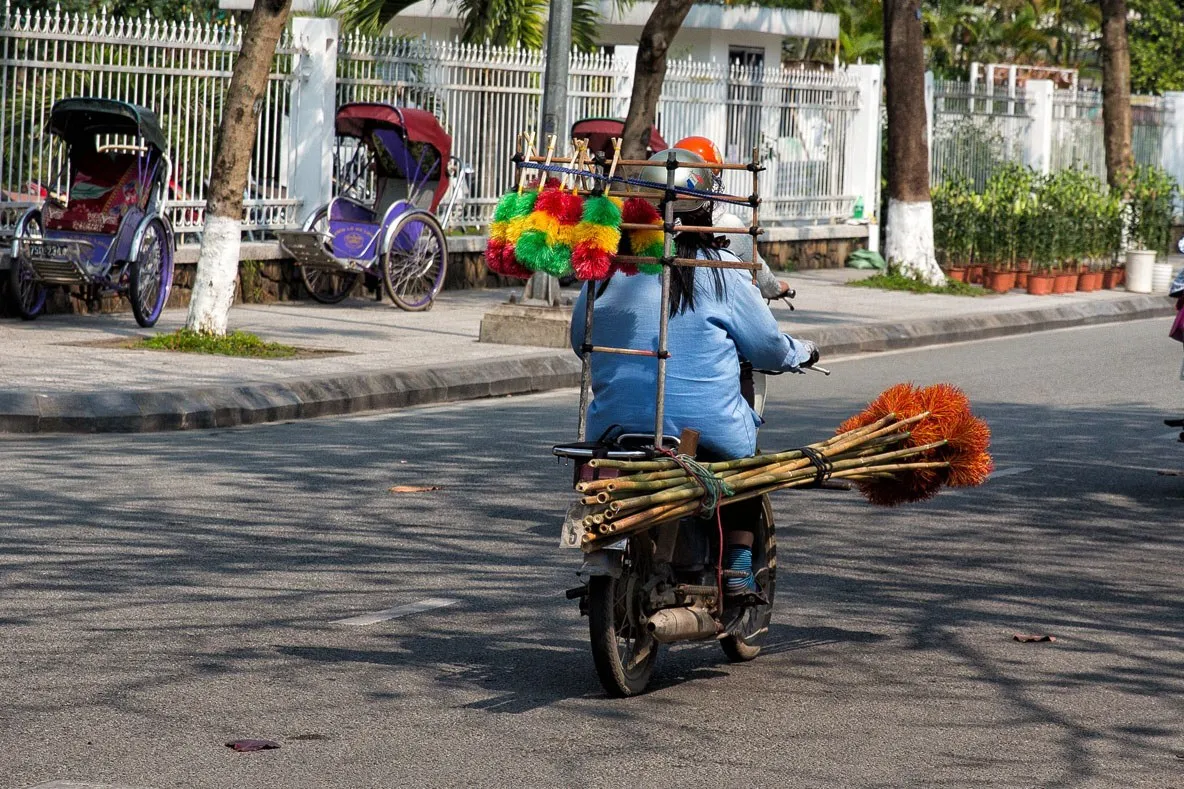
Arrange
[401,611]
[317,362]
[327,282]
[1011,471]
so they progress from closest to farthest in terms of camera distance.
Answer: [401,611], [1011,471], [317,362], [327,282]

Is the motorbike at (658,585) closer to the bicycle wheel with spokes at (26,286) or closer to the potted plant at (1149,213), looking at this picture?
the bicycle wheel with spokes at (26,286)

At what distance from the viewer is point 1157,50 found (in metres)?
50.9

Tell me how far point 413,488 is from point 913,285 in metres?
14.6

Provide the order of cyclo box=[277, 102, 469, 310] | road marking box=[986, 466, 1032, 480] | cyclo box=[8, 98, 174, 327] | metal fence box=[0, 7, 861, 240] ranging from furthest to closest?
cyclo box=[277, 102, 469, 310] → metal fence box=[0, 7, 861, 240] → cyclo box=[8, 98, 174, 327] → road marking box=[986, 466, 1032, 480]

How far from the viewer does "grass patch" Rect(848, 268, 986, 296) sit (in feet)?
76.4

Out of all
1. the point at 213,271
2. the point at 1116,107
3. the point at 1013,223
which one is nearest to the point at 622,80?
the point at 1013,223

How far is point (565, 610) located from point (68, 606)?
175cm

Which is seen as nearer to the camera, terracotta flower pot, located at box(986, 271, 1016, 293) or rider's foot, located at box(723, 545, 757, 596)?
rider's foot, located at box(723, 545, 757, 596)

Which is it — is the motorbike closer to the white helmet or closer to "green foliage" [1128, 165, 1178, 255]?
the white helmet

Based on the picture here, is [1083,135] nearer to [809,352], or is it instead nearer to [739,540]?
→ [809,352]

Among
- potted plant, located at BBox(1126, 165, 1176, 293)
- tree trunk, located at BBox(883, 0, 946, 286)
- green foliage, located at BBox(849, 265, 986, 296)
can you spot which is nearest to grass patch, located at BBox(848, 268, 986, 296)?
green foliage, located at BBox(849, 265, 986, 296)

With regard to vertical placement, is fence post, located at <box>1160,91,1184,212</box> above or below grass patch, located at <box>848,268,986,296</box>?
above

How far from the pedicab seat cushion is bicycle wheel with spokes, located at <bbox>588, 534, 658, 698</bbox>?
404 inches

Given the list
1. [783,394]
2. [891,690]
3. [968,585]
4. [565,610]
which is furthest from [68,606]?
[783,394]
